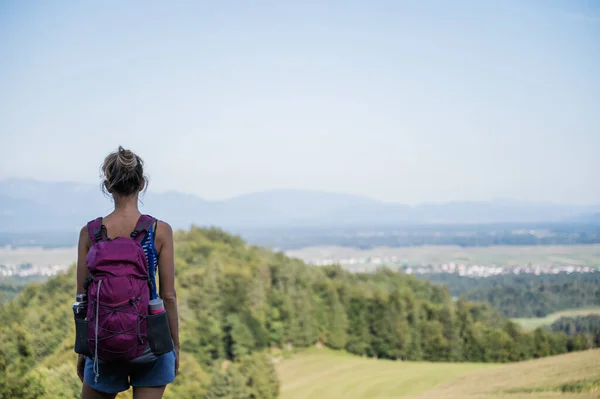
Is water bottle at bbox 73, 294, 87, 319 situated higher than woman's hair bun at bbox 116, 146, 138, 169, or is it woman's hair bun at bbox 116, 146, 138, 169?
woman's hair bun at bbox 116, 146, 138, 169

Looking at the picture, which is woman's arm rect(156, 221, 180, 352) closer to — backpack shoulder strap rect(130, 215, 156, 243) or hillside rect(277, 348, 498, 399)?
backpack shoulder strap rect(130, 215, 156, 243)

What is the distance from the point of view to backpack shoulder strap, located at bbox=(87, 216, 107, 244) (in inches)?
124

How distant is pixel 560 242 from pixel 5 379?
3141 centimetres

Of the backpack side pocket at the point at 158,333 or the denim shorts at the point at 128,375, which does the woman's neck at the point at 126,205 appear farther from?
the denim shorts at the point at 128,375

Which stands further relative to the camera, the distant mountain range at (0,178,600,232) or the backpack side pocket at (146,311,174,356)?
the distant mountain range at (0,178,600,232)

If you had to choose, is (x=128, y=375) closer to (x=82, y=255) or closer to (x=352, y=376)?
(x=82, y=255)

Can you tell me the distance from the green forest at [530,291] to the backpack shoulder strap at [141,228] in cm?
2271

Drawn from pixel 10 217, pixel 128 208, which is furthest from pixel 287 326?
pixel 128 208

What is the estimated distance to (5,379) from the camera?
15438mm

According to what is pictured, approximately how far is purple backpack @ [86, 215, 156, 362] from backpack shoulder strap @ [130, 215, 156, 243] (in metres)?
0.05

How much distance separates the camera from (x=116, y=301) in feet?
9.95

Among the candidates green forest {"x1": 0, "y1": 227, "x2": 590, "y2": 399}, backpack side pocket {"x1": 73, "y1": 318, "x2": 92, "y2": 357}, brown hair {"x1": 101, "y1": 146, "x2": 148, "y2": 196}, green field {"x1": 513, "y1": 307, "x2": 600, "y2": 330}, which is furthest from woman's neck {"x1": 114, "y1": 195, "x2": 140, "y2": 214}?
green forest {"x1": 0, "y1": 227, "x2": 590, "y2": 399}

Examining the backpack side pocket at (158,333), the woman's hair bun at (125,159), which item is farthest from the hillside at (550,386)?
the woman's hair bun at (125,159)

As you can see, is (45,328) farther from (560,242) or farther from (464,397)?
(560,242)
